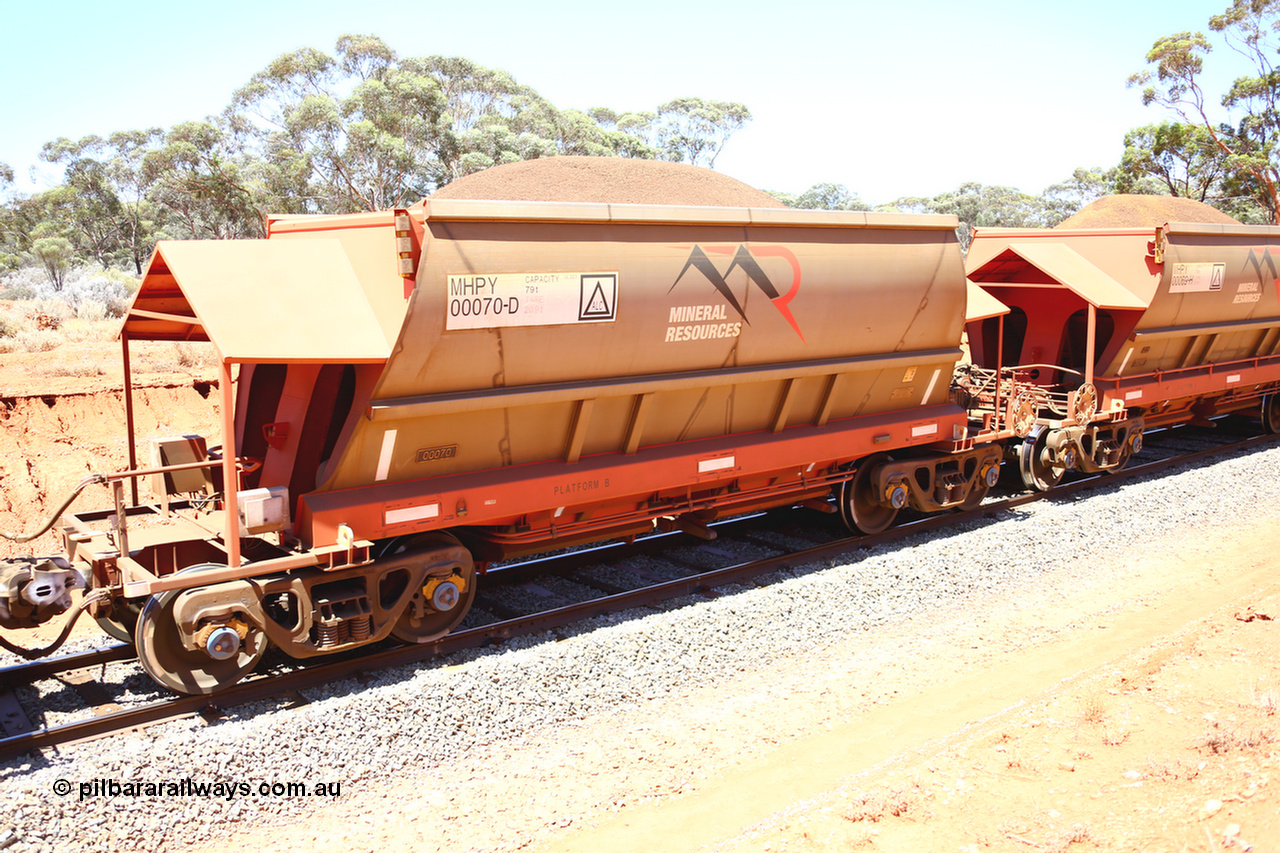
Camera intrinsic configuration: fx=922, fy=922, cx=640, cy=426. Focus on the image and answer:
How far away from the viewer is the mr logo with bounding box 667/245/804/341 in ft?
26.7

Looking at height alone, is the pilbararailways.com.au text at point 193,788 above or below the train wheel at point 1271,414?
below

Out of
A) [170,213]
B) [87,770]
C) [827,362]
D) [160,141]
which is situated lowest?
[87,770]

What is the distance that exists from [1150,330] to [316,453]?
1163 centimetres

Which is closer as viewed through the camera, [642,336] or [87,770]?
[87,770]

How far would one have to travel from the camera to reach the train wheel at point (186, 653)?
6.29 metres

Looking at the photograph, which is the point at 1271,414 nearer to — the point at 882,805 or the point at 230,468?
the point at 882,805

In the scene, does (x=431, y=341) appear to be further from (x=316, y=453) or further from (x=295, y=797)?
(x=295, y=797)

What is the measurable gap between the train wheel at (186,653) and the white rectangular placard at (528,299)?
2558mm

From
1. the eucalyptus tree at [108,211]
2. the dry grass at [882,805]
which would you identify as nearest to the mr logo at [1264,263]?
the dry grass at [882,805]

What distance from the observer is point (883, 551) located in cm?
1032

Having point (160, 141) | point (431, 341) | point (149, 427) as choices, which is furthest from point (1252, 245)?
point (160, 141)

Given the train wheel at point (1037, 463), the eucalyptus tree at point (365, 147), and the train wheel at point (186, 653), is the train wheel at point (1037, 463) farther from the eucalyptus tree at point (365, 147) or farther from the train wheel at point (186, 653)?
the eucalyptus tree at point (365, 147)

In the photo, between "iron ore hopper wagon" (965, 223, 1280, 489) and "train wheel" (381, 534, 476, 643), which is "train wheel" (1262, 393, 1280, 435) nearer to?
"iron ore hopper wagon" (965, 223, 1280, 489)

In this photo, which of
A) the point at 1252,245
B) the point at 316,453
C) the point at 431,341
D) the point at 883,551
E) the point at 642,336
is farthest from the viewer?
the point at 1252,245
